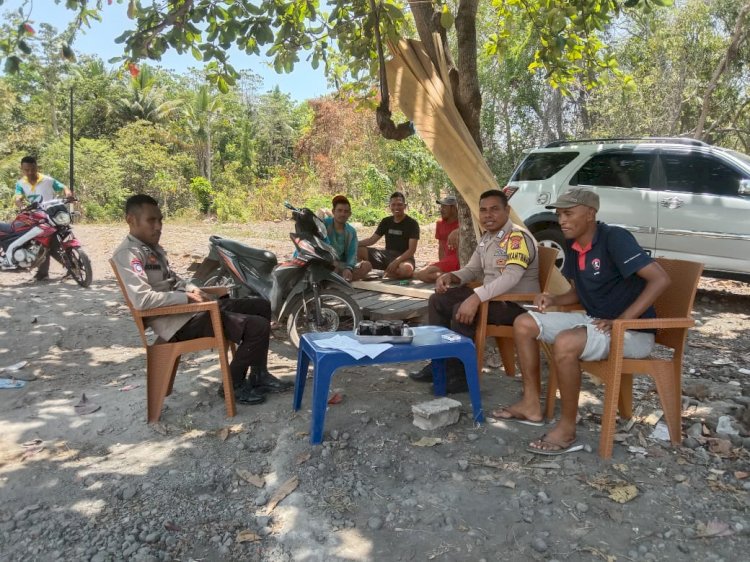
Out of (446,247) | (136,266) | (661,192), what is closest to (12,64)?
(136,266)

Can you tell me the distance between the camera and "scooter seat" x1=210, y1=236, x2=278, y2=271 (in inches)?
223

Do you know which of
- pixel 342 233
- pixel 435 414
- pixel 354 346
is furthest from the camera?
pixel 342 233

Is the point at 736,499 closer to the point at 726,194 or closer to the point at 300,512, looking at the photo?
the point at 300,512

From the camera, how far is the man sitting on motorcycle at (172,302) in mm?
3595

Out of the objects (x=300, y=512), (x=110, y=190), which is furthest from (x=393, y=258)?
(x=110, y=190)

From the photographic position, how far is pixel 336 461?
3.19 meters

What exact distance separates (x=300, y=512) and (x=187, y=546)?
51 centimetres

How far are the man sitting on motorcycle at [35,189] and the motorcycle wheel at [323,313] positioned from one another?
15.9ft

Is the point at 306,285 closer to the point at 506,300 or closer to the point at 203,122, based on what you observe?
the point at 506,300

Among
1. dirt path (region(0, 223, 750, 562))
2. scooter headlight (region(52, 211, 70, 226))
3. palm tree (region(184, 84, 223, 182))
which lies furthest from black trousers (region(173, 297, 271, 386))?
palm tree (region(184, 84, 223, 182))

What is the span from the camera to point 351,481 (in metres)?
3.00

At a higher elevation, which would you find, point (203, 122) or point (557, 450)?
point (203, 122)

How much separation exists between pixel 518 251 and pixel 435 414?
4.30ft

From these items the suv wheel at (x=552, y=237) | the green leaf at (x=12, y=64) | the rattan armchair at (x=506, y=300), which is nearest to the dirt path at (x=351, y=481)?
the rattan armchair at (x=506, y=300)
